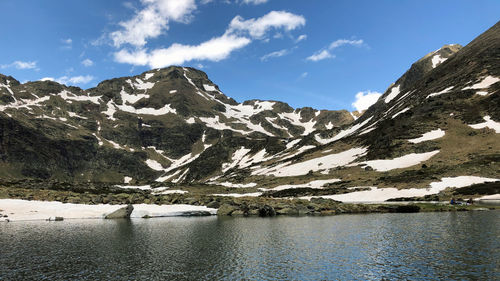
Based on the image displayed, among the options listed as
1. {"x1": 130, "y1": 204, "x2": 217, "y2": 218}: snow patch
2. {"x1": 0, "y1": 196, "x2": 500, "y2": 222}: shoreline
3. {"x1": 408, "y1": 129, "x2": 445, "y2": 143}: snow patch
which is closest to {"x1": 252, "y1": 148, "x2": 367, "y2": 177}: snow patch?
{"x1": 408, "y1": 129, "x2": 445, "y2": 143}: snow patch

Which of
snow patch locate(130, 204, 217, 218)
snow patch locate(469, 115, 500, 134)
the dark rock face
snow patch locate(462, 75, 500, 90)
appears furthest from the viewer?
snow patch locate(462, 75, 500, 90)

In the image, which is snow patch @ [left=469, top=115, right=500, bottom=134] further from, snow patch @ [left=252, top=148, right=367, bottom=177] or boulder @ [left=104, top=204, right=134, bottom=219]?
boulder @ [left=104, top=204, right=134, bottom=219]

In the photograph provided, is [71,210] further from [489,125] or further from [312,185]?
[489,125]

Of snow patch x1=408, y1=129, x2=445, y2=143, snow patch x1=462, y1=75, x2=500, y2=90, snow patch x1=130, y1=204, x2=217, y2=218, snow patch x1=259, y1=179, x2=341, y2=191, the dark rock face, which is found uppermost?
snow patch x1=462, y1=75, x2=500, y2=90

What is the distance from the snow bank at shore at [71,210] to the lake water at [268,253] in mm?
27287

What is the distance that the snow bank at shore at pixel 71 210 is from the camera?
245 feet

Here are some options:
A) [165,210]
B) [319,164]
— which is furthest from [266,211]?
[319,164]

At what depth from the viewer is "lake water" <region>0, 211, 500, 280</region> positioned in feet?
84.6

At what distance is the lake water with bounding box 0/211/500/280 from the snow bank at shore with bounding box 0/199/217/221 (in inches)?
1074

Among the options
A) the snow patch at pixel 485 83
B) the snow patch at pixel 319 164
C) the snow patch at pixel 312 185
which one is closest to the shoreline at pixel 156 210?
the snow patch at pixel 312 185

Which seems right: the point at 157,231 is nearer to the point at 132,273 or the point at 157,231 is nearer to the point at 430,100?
the point at 132,273

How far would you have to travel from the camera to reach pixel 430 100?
179m

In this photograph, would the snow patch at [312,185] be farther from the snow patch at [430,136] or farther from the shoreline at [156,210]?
the shoreline at [156,210]

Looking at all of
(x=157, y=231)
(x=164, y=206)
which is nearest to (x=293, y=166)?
(x=164, y=206)
